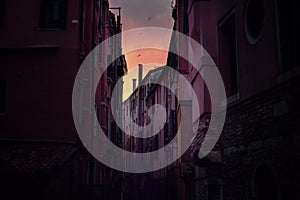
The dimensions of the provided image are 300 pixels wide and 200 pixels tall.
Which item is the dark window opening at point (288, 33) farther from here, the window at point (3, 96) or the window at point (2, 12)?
the window at point (2, 12)

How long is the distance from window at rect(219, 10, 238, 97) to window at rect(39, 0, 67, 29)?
6315 millimetres

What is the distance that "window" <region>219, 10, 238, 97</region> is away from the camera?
11461 millimetres

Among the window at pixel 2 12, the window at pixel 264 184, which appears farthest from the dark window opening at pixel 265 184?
the window at pixel 2 12

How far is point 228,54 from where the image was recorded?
38.5 ft

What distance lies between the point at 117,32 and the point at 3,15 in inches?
603

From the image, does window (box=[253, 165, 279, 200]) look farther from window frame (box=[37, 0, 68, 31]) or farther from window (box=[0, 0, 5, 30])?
window (box=[0, 0, 5, 30])

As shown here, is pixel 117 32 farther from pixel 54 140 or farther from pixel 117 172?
pixel 54 140

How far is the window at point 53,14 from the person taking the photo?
1573cm

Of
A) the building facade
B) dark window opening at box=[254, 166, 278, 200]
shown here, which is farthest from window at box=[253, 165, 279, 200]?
the building facade

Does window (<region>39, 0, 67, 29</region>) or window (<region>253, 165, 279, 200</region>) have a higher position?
window (<region>39, 0, 67, 29</region>)

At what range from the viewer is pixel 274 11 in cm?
813

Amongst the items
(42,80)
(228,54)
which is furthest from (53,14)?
(228,54)

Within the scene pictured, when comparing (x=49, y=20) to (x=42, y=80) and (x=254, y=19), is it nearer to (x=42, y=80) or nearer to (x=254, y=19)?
(x=42, y=80)

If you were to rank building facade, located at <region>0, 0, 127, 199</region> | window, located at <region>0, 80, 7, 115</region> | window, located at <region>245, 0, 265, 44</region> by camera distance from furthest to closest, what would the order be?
1. window, located at <region>0, 80, 7, 115</region>
2. building facade, located at <region>0, 0, 127, 199</region>
3. window, located at <region>245, 0, 265, 44</region>
